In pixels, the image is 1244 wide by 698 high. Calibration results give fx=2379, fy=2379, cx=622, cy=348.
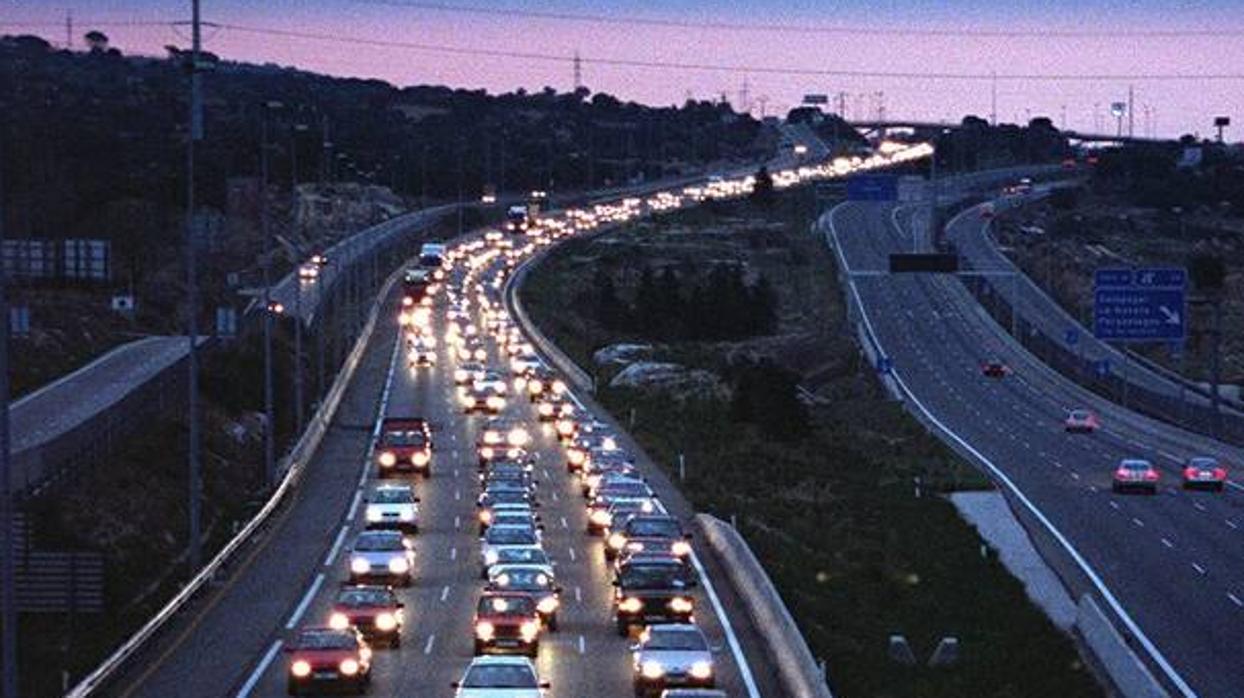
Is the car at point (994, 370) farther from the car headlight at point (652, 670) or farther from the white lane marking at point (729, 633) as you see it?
the car headlight at point (652, 670)

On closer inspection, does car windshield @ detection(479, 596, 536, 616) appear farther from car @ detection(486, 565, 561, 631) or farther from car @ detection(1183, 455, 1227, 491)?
car @ detection(1183, 455, 1227, 491)

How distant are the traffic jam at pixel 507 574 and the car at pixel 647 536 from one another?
7 cm

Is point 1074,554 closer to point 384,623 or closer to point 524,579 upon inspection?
Result: point 524,579

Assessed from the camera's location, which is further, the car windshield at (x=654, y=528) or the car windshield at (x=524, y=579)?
the car windshield at (x=654, y=528)

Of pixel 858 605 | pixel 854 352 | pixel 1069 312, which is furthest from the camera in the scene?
pixel 1069 312

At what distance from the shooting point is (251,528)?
51188 millimetres

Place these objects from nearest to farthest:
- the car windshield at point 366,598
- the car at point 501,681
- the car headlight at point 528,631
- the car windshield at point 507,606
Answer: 1. the car at point 501,681
2. the car headlight at point 528,631
3. the car windshield at point 507,606
4. the car windshield at point 366,598

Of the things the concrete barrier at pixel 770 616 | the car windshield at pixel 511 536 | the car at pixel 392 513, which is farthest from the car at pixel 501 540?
the car at pixel 392 513

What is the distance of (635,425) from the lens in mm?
85125

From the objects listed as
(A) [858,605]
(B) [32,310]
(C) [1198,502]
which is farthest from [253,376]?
(A) [858,605]

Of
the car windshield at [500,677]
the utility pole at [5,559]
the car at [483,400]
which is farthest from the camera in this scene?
the car at [483,400]

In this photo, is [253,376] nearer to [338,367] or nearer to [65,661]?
[338,367]

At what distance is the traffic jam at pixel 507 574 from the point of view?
107 feet

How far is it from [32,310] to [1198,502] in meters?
43.8
